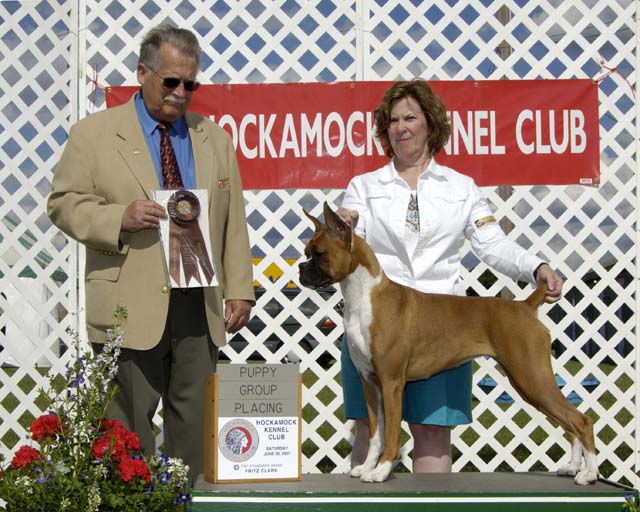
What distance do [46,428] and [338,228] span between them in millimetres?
1247

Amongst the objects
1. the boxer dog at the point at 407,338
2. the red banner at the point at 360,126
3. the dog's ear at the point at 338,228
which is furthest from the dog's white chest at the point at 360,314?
the red banner at the point at 360,126

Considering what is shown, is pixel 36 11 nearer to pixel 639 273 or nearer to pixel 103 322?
pixel 103 322

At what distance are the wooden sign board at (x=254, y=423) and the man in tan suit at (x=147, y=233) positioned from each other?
28 cm

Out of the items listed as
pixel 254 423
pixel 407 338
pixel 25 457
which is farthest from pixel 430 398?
pixel 25 457

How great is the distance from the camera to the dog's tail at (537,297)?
3.07 m

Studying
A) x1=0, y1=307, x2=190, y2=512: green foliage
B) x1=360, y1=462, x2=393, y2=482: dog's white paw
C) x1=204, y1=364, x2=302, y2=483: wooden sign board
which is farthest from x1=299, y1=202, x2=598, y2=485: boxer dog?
x1=0, y1=307, x2=190, y2=512: green foliage

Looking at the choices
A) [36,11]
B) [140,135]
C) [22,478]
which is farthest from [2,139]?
[22,478]

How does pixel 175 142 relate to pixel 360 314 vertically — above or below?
above

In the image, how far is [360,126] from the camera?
5367 millimetres

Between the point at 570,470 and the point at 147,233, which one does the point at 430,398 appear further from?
the point at 147,233

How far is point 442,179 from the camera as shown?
333 centimetres

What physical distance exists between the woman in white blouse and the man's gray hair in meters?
0.82

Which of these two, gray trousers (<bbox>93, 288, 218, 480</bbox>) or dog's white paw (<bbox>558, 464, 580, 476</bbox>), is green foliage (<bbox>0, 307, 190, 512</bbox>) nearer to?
gray trousers (<bbox>93, 288, 218, 480</bbox>)

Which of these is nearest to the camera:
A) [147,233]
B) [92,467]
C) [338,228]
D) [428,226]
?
[92,467]
